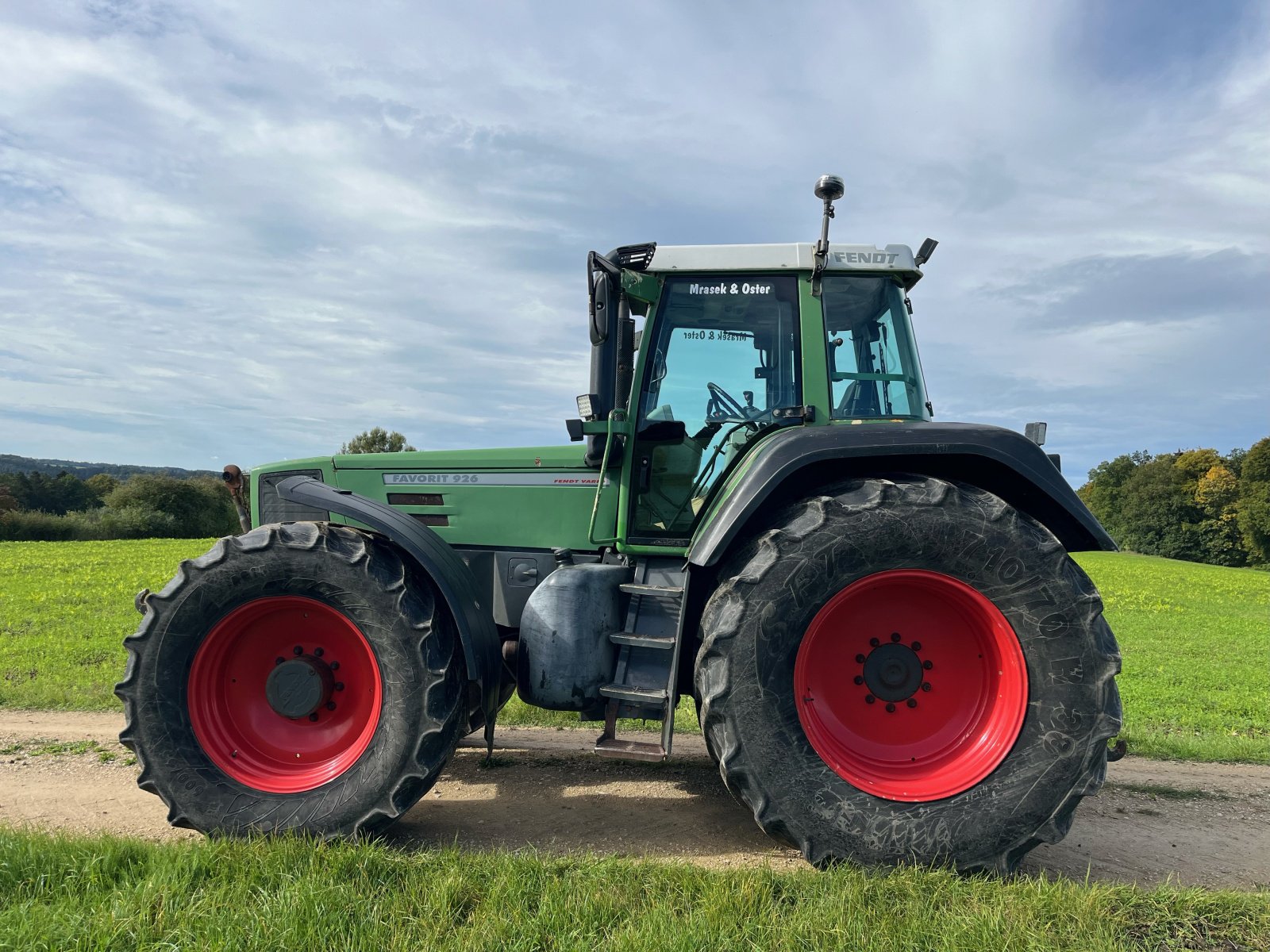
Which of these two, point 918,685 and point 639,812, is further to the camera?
point 639,812

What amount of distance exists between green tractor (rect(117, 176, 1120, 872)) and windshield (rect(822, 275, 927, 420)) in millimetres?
15

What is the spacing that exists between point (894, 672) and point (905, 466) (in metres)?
0.93

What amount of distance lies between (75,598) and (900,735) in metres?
15.6

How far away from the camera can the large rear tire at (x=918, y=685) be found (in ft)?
10.6

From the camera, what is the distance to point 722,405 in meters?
4.13

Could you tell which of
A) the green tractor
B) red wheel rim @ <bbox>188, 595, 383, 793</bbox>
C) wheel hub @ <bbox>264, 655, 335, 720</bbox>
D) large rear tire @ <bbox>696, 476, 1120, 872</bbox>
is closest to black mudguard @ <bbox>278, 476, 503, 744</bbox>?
the green tractor

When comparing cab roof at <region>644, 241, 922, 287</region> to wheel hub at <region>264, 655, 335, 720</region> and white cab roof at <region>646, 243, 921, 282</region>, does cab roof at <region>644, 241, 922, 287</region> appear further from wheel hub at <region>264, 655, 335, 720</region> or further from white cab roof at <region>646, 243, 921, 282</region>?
wheel hub at <region>264, 655, 335, 720</region>

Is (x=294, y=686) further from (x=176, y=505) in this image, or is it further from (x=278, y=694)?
(x=176, y=505)

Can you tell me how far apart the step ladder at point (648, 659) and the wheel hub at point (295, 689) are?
1343 millimetres

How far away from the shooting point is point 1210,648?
13.8 m

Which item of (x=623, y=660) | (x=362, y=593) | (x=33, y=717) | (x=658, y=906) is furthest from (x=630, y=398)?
(x=33, y=717)

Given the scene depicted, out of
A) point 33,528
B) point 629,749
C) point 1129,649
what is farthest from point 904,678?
point 33,528

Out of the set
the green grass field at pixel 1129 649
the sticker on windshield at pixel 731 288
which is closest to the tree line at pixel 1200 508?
the green grass field at pixel 1129 649

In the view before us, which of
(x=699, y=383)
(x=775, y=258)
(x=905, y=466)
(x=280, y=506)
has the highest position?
(x=775, y=258)
